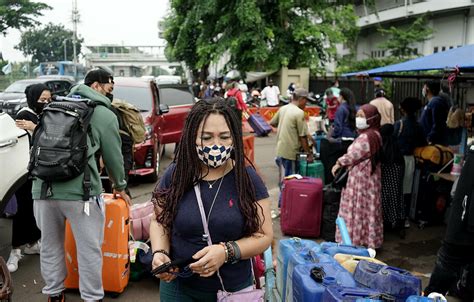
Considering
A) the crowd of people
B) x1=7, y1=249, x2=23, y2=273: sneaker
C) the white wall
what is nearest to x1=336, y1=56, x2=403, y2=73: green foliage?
the white wall

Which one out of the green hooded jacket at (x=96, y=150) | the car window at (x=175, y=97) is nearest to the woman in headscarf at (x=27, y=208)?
the green hooded jacket at (x=96, y=150)

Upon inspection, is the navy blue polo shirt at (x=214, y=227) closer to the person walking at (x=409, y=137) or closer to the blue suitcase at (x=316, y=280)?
the blue suitcase at (x=316, y=280)

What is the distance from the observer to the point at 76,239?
3.68 m

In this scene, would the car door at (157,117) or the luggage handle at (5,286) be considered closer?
the luggage handle at (5,286)

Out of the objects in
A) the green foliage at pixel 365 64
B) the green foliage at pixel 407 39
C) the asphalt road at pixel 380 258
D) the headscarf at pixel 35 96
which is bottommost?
the asphalt road at pixel 380 258

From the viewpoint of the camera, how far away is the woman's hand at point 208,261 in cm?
217

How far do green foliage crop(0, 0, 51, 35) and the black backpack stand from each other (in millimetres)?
33625

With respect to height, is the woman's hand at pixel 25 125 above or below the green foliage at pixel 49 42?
below

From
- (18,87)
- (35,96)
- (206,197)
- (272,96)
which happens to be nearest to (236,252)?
(206,197)

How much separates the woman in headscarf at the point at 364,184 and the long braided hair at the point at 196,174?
3.15m

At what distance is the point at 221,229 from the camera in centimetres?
233

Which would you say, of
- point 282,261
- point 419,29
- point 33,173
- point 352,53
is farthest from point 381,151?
point 352,53

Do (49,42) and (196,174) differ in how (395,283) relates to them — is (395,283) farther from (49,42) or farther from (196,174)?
(49,42)

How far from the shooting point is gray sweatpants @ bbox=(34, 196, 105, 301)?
3.57m
